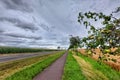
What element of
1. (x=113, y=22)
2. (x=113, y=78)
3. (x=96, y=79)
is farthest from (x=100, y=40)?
(x=113, y=78)

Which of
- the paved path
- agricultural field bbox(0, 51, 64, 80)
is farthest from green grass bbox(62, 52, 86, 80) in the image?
agricultural field bbox(0, 51, 64, 80)

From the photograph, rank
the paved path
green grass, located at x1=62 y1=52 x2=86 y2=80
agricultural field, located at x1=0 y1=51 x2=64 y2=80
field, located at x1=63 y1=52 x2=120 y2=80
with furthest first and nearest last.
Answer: field, located at x1=63 y1=52 x2=120 y2=80 → green grass, located at x1=62 y1=52 x2=86 y2=80 → agricultural field, located at x1=0 y1=51 x2=64 y2=80 → the paved path

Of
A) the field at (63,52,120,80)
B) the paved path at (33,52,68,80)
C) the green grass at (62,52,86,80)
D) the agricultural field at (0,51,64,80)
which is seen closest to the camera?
the paved path at (33,52,68,80)

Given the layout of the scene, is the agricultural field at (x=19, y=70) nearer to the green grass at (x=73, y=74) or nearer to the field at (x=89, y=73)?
the green grass at (x=73, y=74)

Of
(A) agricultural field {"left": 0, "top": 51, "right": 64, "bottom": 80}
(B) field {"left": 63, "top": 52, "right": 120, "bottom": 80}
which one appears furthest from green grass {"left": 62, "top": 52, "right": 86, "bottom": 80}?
(A) agricultural field {"left": 0, "top": 51, "right": 64, "bottom": 80}

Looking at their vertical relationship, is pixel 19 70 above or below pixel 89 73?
above

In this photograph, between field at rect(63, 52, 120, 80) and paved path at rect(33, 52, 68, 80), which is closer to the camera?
paved path at rect(33, 52, 68, 80)

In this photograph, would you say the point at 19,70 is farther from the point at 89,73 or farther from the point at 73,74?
the point at 89,73

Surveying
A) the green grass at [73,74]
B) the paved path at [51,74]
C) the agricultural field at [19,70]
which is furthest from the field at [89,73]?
the agricultural field at [19,70]

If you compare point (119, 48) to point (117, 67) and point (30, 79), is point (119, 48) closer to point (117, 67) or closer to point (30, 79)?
point (30, 79)

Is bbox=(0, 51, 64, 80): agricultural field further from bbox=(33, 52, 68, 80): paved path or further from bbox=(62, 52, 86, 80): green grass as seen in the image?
bbox=(62, 52, 86, 80): green grass

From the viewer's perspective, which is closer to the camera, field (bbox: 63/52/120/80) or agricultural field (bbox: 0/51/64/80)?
agricultural field (bbox: 0/51/64/80)

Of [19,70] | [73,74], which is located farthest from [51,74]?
[19,70]

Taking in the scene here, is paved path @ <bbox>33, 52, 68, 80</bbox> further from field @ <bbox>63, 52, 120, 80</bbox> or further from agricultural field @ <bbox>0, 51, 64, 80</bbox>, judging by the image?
agricultural field @ <bbox>0, 51, 64, 80</bbox>
